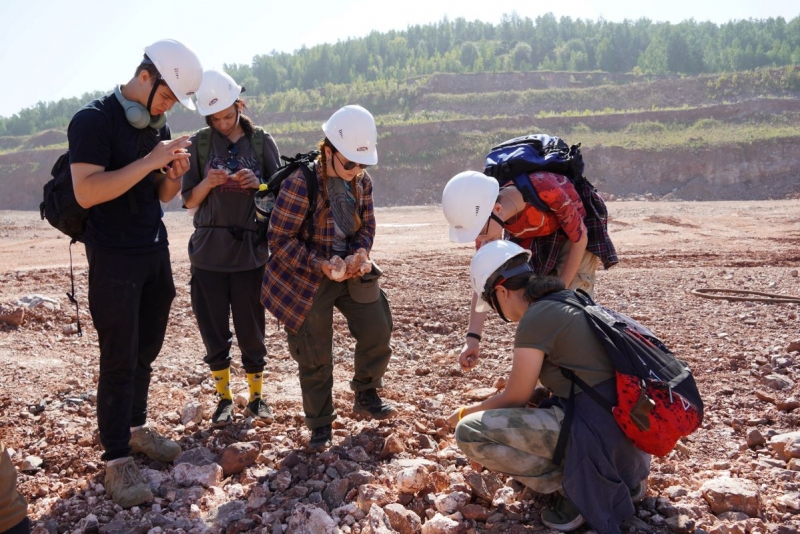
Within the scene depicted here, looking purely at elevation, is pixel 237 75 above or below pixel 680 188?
above

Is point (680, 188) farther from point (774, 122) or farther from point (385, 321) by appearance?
point (385, 321)

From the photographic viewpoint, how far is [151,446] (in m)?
3.59

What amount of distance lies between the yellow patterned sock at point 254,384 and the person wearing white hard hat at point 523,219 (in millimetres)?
1405

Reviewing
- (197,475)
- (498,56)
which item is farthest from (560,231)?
(498,56)

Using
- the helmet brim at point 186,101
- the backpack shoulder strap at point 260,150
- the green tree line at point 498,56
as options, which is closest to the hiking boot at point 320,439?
the backpack shoulder strap at point 260,150

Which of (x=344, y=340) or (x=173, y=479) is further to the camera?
(x=344, y=340)

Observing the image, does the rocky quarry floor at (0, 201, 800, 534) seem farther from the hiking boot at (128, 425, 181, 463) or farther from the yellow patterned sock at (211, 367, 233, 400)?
the yellow patterned sock at (211, 367, 233, 400)

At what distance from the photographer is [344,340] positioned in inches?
245

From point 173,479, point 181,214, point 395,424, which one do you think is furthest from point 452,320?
point 181,214

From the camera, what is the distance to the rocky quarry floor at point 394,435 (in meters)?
3.05

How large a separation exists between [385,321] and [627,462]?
1.55 meters

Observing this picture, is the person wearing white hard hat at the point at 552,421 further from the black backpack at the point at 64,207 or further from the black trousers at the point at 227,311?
the black backpack at the point at 64,207

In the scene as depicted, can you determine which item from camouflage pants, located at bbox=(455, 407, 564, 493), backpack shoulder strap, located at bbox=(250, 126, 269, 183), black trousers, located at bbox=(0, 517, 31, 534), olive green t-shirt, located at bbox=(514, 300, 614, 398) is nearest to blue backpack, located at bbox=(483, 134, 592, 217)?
olive green t-shirt, located at bbox=(514, 300, 614, 398)

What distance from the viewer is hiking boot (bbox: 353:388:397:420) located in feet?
13.4
